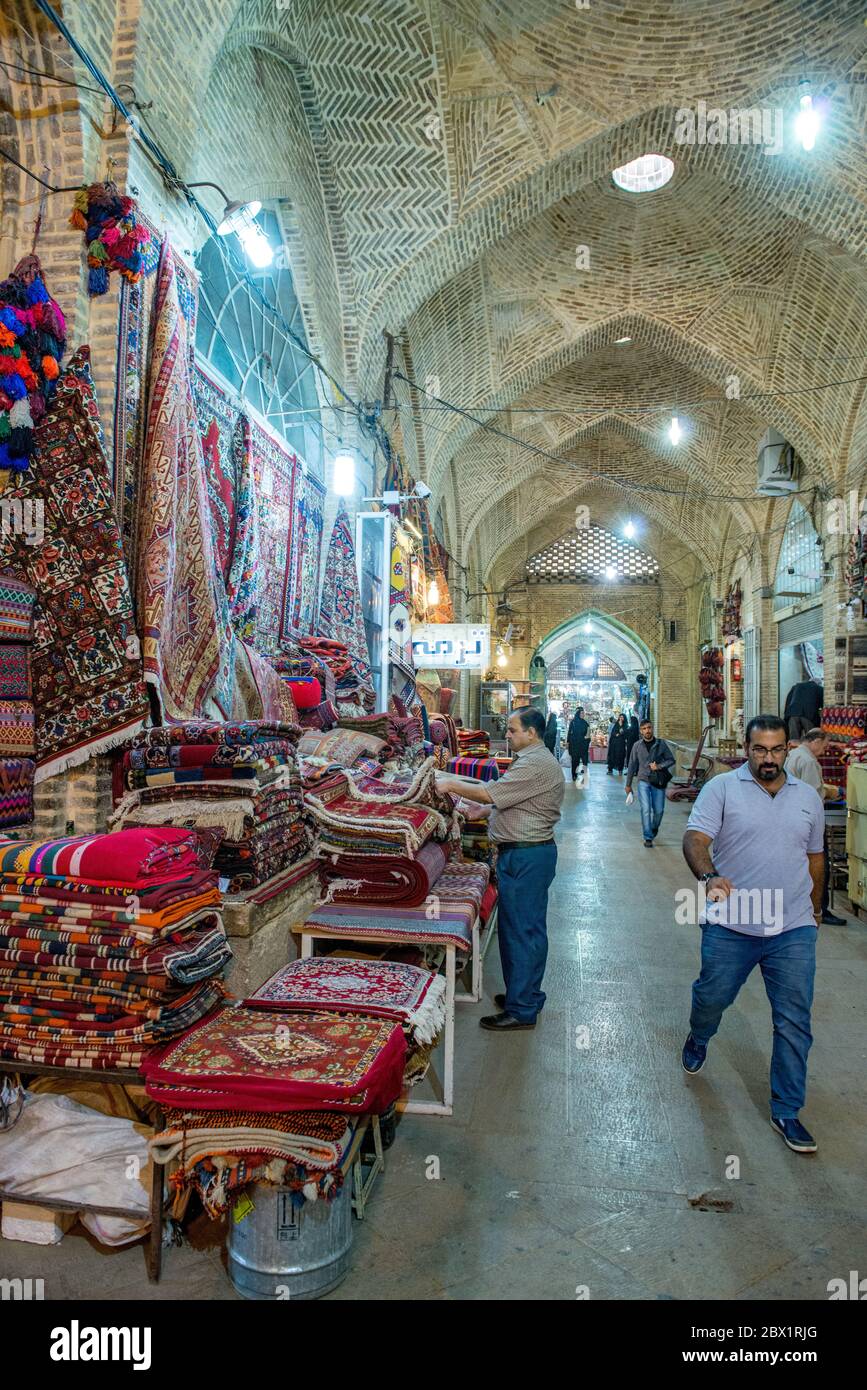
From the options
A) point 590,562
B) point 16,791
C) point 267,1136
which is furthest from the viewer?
point 590,562

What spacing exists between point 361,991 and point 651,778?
22.5 feet

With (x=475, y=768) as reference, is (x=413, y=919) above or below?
below

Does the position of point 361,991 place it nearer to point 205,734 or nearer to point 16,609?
point 205,734

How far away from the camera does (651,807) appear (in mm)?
8977

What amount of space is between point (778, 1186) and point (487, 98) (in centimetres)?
964

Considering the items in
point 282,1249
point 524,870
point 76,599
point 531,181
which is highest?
point 531,181

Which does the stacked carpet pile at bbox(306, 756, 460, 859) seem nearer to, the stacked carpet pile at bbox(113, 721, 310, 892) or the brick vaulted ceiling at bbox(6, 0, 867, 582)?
the stacked carpet pile at bbox(113, 721, 310, 892)

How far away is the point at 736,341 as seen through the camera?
40.3 ft

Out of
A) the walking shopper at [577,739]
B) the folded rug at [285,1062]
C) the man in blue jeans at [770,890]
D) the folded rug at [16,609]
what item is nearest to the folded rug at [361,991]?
the folded rug at [285,1062]

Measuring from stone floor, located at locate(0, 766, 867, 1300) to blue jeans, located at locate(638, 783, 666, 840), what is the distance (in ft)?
14.8

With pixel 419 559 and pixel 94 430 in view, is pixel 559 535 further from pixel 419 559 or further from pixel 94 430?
pixel 94 430

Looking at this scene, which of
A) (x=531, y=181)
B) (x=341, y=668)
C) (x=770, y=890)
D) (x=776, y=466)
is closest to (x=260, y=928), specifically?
(x=770, y=890)

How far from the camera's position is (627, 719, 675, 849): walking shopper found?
898 centimetres

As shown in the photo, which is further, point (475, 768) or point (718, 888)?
point (475, 768)
